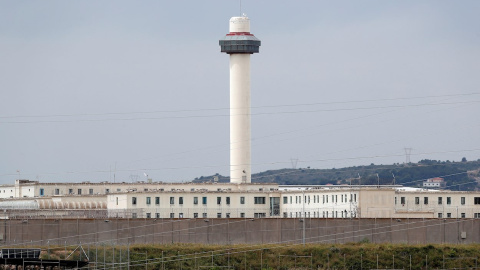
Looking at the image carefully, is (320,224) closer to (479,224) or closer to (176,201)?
(479,224)

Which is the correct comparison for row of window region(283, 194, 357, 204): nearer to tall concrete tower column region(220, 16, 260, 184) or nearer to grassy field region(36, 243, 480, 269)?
grassy field region(36, 243, 480, 269)

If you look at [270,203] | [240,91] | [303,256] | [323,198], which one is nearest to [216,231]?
[303,256]

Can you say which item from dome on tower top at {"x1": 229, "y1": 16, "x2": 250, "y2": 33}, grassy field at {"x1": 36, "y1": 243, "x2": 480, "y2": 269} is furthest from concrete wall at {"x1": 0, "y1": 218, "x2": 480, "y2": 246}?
dome on tower top at {"x1": 229, "y1": 16, "x2": 250, "y2": 33}

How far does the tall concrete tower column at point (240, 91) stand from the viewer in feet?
517

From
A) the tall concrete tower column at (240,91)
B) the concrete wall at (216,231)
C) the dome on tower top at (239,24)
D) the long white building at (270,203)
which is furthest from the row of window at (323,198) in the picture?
the dome on tower top at (239,24)

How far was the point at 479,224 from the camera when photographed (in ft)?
349

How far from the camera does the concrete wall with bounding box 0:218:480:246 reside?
102125mm

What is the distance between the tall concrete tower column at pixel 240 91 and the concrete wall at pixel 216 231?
5230cm

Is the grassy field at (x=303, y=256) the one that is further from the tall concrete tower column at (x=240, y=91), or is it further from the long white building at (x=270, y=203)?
the tall concrete tower column at (x=240, y=91)

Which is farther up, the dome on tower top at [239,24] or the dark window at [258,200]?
the dome on tower top at [239,24]

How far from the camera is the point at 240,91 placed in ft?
534

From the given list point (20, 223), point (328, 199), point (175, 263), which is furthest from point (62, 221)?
point (328, 199)

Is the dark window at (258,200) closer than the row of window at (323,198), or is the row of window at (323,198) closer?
the row of window at (323,198)

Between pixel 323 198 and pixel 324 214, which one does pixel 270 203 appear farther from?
pixel 324 214
